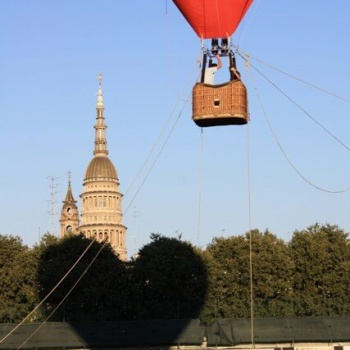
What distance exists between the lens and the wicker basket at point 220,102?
21000 mm

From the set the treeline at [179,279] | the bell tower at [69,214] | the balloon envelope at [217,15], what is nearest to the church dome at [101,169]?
the bell tower at [69,214]

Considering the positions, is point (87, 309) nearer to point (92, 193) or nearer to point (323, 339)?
point (323, 339)

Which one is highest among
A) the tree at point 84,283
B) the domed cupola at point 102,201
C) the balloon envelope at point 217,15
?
the domed cupola at point 102,201

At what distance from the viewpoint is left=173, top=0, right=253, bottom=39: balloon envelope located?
70.2 ft

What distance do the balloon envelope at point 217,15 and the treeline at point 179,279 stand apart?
3505cm

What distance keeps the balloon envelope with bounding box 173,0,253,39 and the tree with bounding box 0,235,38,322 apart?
37169 millimetres

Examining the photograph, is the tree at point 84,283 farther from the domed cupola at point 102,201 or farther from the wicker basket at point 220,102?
the domed cupola at point 102,201

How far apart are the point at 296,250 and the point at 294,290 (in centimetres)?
290

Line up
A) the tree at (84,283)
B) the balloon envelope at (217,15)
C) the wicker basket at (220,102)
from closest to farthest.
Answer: the wicker basket at (220,102) → the balloon envelope at (217,15) → the tree at (84,283)

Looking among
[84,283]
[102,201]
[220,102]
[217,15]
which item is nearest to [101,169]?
[102,201]

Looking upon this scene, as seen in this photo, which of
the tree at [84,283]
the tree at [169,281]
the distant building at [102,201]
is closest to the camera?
the tree at [84,283]

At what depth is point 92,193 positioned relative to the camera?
13550 cm

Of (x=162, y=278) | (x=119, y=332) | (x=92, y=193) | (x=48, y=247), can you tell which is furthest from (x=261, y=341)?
(x=92, y=193)

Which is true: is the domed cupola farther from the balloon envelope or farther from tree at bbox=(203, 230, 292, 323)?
the balloon envelope
